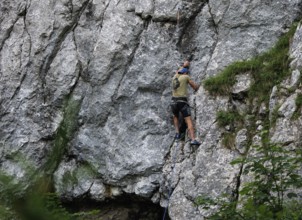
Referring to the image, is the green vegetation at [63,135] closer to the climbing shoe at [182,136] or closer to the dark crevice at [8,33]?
the climbing shoe at [182,136]

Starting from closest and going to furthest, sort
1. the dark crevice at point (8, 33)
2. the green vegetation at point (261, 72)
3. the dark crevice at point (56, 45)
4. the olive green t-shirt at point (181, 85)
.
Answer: the green vegetation at point (261, 72) < the olive green t-shirt at point (181, 85) < the dark crevice at point (56, 45) < the dark crevice at point (8, 33)

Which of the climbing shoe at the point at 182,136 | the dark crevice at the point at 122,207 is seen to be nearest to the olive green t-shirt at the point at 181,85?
the climbing shoe at the point at 182,136

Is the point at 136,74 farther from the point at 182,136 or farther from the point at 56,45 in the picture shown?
the point at 56,45

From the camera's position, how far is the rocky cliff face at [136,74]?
979cm

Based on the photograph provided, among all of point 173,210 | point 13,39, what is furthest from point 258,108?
point 13,39

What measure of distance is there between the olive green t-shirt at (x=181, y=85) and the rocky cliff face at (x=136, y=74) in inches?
11.7

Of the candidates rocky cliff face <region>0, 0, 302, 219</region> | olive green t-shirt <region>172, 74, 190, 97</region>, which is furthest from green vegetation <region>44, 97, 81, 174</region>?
olive green t-shirt <region>172, 74, 190, 97</region>

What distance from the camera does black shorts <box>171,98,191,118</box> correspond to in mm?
10375

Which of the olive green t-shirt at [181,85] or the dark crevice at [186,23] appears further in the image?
the dark crevice at [186,23]

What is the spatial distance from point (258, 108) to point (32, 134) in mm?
5944

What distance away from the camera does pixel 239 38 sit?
10789 millimetres

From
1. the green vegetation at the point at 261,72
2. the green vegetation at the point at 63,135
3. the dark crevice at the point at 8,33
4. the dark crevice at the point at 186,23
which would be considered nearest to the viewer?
the green vegetation at the point at 63,135

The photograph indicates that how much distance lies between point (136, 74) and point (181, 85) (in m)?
1.46

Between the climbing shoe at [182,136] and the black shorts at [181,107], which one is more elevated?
the black shorts at [181,107]
